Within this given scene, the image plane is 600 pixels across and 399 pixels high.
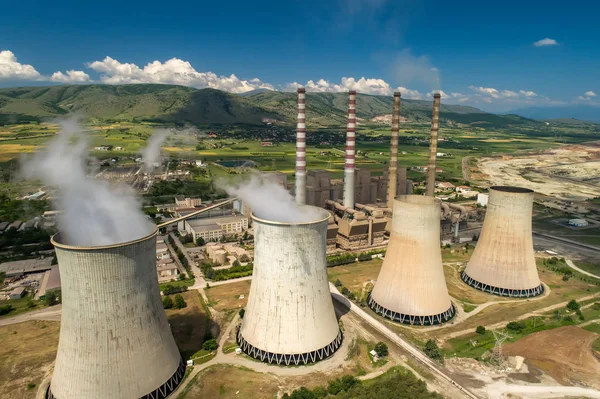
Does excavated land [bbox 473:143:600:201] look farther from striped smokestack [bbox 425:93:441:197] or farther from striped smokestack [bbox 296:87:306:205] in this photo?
striped smokestack [bbox 296:87:306:205]

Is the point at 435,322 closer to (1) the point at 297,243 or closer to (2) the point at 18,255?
(1) the point at 297,243

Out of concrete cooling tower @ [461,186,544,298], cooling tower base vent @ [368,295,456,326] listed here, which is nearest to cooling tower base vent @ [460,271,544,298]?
concrete cooling tower @ [461,186,544,298]

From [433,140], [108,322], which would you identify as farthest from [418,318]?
[433,140]

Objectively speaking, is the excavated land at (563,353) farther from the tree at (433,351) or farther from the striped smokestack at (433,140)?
the striped smokestack at (433,140)

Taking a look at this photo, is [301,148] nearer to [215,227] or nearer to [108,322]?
[215,227]

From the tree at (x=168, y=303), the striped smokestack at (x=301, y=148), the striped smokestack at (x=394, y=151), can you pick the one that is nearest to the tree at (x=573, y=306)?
the striped smokestack at (x=394, y=151)

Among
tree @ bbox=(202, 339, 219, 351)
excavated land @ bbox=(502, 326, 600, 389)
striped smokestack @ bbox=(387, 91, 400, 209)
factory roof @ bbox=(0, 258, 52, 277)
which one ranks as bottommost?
excavated land @ bbox=(502, 326, 600, 389)

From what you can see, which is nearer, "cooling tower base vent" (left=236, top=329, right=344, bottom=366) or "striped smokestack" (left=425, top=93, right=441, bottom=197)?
"cooling tower base vent" (left=236, top=329, right=344, bottom=366)

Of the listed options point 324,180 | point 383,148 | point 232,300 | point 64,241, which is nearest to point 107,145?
point 324,180
